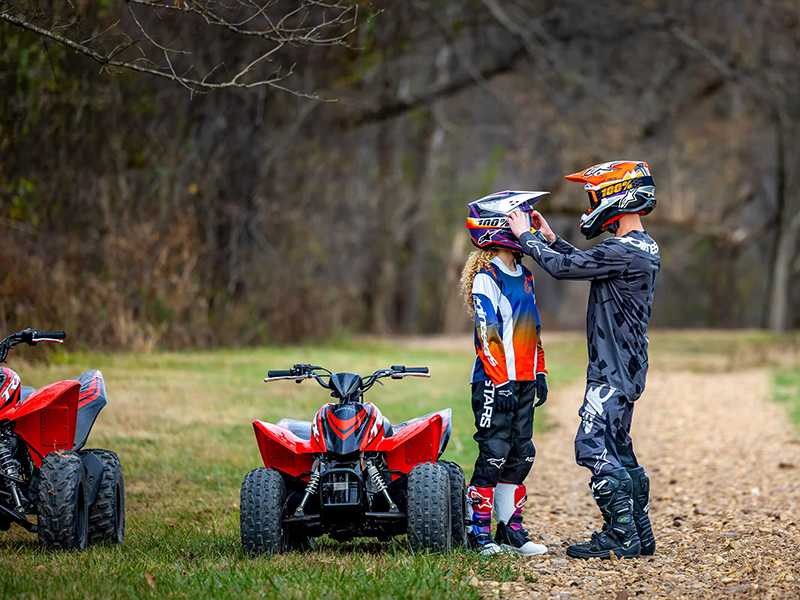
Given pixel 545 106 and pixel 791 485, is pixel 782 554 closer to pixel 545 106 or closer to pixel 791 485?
pixel 791 485

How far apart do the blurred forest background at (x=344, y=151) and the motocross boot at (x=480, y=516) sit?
139 inches

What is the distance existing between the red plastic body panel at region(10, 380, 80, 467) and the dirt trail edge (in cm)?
249

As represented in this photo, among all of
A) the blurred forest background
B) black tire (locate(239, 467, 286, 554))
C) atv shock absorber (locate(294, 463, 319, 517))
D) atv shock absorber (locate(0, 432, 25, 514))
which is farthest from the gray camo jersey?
atv shock absorber (locate(0, 432, 25, 514))

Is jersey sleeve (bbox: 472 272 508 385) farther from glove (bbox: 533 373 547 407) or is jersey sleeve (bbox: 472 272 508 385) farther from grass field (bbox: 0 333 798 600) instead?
grass field (bbox: 0 333 798 600)

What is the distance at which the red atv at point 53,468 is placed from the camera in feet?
18.0

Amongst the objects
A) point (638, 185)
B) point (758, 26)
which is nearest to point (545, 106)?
point (758, 26)

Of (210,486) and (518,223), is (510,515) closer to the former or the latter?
(518,223)

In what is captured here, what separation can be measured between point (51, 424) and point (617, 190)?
3.38 metres

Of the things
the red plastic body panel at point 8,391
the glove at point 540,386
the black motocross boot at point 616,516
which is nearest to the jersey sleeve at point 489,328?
the glove at point 540,386

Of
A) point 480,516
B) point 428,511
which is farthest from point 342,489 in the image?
point 480,516

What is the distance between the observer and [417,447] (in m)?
5.62

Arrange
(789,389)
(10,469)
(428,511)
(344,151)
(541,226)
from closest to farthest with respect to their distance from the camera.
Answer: (428,511), (10,469), (541,226), (789,389), (344,151)

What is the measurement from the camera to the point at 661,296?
49.8m

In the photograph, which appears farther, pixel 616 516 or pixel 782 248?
pixel 782 248
